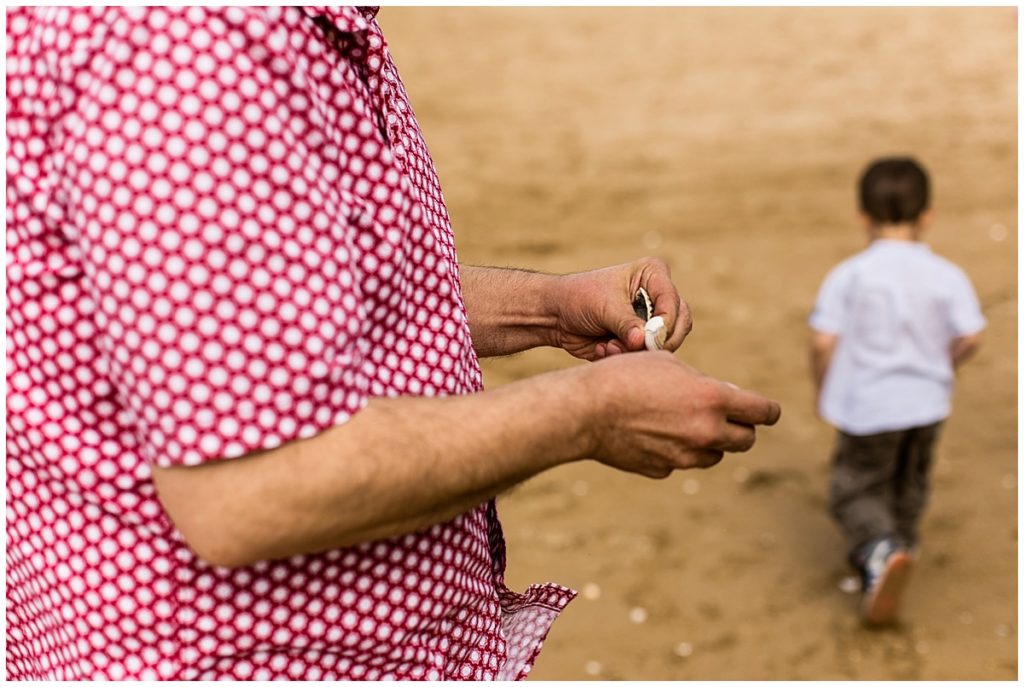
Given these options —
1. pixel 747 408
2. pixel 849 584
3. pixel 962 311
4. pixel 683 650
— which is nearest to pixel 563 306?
pixel 747 408

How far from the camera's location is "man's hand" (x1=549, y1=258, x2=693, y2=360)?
206 cm

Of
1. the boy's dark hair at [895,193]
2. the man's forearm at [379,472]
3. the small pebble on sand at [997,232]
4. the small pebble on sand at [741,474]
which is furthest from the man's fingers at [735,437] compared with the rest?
the small pebble on sand at [997,232]

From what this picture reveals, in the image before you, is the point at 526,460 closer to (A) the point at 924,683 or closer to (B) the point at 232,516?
(B) the point at 232,516

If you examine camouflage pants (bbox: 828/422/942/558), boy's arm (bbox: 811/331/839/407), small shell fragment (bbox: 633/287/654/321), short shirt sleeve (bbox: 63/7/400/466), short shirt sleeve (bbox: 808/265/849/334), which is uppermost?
short shirt sleeve (bbox: 63/7/400/466)

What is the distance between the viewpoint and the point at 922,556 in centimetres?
508

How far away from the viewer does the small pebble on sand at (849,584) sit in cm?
491

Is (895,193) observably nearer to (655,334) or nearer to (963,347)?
(963,347)

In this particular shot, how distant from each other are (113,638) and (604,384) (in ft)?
2.11

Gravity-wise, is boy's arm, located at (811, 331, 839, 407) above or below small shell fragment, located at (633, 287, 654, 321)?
below

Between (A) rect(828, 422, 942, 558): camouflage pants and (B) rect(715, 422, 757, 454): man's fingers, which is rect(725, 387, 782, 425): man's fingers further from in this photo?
(A) rect(828, 422, 942, 558): camouflage pants

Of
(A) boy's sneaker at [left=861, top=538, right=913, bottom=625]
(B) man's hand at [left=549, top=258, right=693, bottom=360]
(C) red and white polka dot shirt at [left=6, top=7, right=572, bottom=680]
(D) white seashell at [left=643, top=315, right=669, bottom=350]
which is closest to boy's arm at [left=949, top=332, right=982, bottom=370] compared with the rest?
(A) boy's sneaker at [left=861, top=538, right=913, bottom=625]

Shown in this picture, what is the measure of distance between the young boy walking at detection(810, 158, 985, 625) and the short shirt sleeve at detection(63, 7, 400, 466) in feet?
11.8

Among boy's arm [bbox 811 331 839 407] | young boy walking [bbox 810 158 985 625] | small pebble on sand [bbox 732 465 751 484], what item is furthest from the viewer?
small pebble on sand [bbox 732 465 751 484]

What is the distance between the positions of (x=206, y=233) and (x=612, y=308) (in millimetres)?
958
